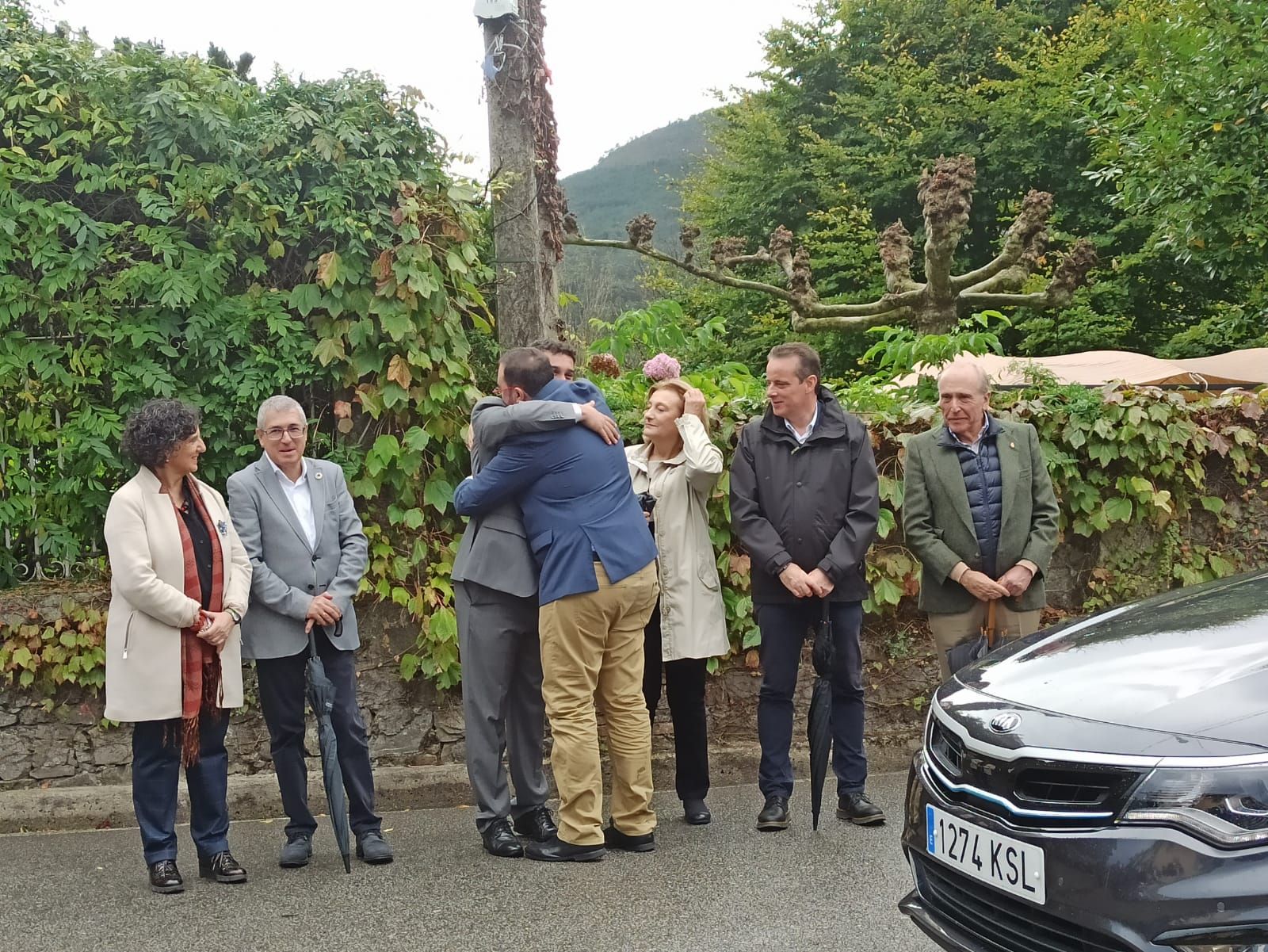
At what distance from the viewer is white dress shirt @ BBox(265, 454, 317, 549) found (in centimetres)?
523

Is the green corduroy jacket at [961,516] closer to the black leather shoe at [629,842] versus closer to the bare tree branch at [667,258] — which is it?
the black leather shoe at [629,842]

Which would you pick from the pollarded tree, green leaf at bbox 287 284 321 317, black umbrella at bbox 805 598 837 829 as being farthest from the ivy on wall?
the pollarded tree

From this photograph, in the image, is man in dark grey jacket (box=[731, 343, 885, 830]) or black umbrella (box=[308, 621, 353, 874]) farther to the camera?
man in dark grey jacket (box=[731, 343, 885, 830])

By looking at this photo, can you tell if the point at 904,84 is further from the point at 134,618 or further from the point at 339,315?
the point at 134,618

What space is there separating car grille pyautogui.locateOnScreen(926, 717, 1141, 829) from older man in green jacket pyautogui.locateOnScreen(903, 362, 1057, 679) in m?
2.25

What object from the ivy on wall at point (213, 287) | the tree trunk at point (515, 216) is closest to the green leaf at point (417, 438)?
the ivy on wall at point (213, 287)

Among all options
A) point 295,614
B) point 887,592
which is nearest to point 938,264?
point 887,592

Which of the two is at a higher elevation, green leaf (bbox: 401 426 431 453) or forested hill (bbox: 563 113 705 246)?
forested hill (bbox: 563 113 705 246)

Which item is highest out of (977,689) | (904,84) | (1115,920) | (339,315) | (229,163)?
(904,84)

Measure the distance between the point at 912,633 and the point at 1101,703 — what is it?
3.95 m

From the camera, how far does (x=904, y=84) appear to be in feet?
89.4

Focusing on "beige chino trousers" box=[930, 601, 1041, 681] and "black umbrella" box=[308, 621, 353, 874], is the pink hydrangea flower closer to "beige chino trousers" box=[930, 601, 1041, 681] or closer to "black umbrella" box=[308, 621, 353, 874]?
"beige chino trousers" box=[930, 601, 1041, 681]

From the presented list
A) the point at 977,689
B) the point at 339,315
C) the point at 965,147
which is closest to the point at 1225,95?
the point at 339,315

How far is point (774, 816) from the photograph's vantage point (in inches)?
209
